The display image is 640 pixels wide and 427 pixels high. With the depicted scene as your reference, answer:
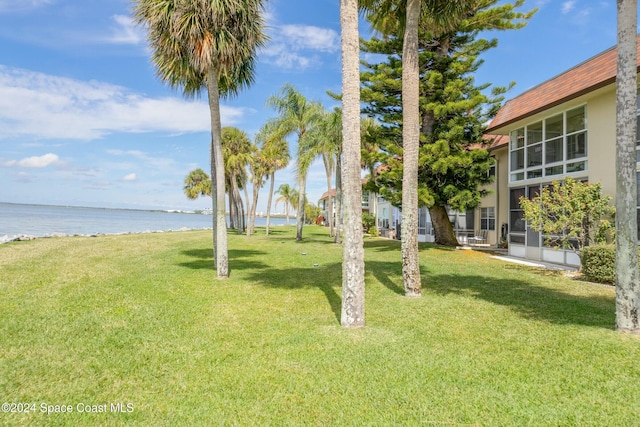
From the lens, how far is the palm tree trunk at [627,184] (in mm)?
5680

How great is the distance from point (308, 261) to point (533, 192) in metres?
9.76

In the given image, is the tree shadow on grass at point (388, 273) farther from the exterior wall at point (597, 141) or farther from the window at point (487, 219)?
the window at point (487, 219)

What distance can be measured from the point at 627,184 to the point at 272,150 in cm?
2613

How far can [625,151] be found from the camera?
5.77 metres

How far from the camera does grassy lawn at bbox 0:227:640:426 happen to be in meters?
3.60

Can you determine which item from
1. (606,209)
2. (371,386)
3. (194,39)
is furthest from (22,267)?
(606,209)

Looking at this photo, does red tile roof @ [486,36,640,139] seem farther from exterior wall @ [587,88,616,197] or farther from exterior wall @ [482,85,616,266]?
exterior wall @ [587,88,616,197]

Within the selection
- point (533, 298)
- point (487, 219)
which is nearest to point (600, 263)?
point (533, 298)

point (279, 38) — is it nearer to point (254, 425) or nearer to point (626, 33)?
point (626, 33)

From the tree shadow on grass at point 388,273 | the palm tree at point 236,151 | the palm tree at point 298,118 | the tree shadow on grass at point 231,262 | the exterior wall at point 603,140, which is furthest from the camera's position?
the palm tree at point 236,151

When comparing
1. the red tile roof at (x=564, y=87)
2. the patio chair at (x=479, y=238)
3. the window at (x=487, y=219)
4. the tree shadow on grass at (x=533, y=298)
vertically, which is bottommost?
the tree shadow on grass at (x=533, y=298)

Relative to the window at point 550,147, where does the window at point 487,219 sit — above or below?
below

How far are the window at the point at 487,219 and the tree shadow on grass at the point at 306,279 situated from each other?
13.1m

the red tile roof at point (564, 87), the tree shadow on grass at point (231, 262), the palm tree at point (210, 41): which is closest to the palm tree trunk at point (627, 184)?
the red tile roof at point (564, 87)
